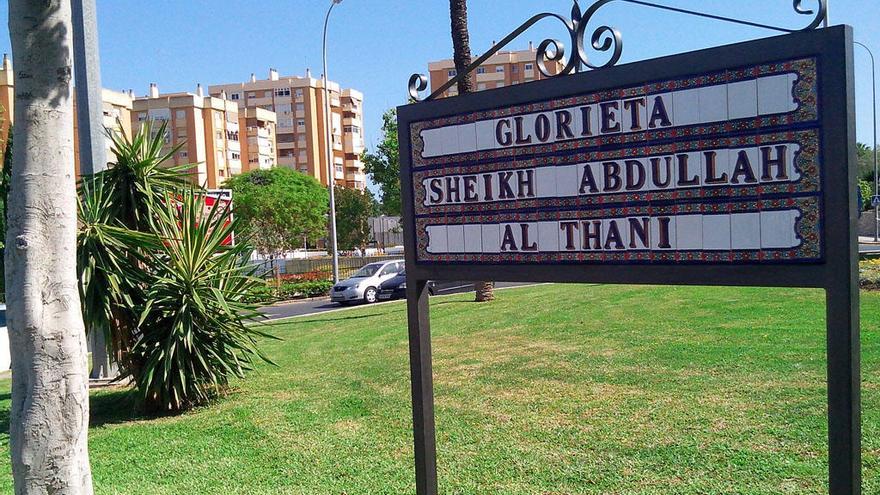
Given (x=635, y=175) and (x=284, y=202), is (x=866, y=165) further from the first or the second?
(x=635, y=175)

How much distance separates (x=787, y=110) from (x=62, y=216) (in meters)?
3.12

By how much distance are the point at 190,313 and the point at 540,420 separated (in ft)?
12.4

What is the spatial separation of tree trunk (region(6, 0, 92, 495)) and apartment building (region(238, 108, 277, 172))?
85499 mm

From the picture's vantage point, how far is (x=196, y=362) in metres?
8.34

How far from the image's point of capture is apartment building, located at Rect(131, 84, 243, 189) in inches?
3059

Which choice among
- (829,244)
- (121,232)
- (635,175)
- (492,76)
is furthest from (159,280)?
(492,76)

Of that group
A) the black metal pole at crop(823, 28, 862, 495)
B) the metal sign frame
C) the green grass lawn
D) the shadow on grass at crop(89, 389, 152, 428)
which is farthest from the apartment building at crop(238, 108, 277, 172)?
the black metal pole at crop(823, 28, 862, 495)

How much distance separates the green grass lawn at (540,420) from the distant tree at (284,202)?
1248 inches

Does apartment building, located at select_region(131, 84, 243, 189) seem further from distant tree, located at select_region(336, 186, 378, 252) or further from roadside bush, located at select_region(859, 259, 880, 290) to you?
roadside bush, located at select_region(859, 259, 880, 290)

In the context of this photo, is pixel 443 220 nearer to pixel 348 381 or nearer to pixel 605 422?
pixel 605 422

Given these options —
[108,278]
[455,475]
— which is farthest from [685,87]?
[108,278]

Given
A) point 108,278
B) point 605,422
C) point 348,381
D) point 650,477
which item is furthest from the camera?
point 348,381

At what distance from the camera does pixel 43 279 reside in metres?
3.53

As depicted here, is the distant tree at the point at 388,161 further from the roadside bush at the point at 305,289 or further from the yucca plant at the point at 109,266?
the yucca plant at the point at 109,266
